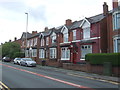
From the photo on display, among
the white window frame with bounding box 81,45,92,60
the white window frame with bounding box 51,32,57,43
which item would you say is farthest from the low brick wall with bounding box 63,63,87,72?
the white window frame with bounding box 51,32,57,43

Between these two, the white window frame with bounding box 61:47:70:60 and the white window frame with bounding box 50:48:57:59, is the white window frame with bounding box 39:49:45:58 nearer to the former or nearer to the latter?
the white window frame with bounding box 50:48:57:59

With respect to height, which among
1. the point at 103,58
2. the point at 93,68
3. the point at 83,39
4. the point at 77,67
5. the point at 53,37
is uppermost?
the point at 53,37

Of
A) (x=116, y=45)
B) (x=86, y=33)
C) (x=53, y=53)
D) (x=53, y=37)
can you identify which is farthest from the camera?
(x=53, y=37)

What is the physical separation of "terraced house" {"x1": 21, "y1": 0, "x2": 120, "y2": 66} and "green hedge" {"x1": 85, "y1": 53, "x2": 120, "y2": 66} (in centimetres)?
461

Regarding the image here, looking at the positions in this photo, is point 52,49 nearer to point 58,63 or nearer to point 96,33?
point 58,63

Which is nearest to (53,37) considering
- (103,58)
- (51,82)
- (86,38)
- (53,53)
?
(53,53)

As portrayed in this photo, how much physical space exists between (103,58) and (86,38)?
10.1 metres

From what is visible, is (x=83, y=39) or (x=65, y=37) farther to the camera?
(x=65, y=37)

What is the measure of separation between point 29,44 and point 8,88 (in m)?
44.2

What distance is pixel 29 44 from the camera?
5481 cm

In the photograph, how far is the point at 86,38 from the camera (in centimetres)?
3025

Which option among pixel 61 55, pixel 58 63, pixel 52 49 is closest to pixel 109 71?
pixel 58 63

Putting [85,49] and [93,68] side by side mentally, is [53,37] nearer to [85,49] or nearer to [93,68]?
[85,49]

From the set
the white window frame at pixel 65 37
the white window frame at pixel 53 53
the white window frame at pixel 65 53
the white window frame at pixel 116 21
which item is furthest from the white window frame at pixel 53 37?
the white window frame at pixel 116 21
